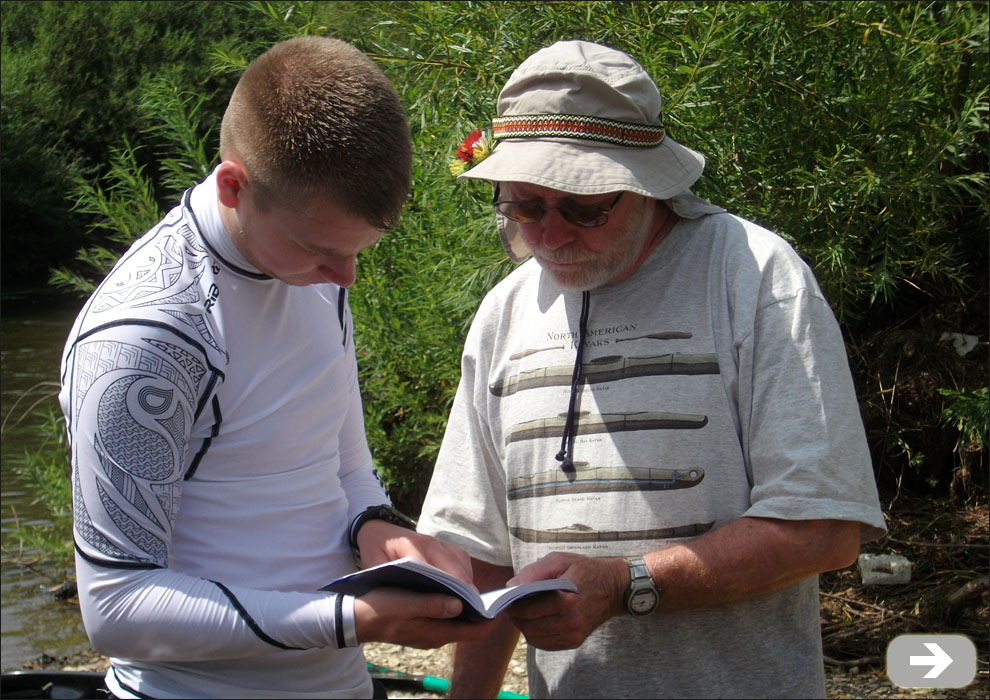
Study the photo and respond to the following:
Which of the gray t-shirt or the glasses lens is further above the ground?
the glasses lens

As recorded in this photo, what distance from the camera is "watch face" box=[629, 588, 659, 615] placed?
5.99 ft

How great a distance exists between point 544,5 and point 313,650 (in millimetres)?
2597

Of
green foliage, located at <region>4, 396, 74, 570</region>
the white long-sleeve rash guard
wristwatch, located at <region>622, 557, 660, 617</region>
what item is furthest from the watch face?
green foliage, located at <region>4, 396, 74, 570</region>

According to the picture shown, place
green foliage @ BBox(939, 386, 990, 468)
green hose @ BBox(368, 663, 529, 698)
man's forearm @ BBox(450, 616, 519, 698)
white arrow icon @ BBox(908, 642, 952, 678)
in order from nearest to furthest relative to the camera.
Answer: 1. man's forearm @ BBox(450, 616, 519, 698)
2. white arrow icon @ BBox(908, 642, 952, 678)
3. green foliage @ BBox(939, 386, 990, 468)
4. green hose @ BBox(368, 663, 529, 698)

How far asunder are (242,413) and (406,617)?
463mm

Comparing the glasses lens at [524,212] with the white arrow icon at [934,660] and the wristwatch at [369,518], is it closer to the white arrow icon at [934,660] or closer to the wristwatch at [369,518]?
the wristwatch at [369,518]

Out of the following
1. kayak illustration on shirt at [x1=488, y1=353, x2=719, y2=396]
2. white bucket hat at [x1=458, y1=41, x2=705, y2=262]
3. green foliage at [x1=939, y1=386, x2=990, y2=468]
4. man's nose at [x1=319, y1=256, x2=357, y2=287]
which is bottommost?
green foliage at [x1=939, y1=386, x2=990, y2=468]

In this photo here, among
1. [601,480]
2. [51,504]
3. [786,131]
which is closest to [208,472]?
[601,480]

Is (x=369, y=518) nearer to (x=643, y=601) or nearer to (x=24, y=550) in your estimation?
(x=643, y=601)

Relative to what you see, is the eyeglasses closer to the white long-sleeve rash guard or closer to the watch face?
the white long-sleeve rash guard

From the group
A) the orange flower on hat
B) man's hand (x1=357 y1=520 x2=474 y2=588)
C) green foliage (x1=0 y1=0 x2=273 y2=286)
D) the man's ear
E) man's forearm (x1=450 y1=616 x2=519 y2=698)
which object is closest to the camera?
the man's ear

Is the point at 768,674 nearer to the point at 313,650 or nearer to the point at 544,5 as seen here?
the point at 313,650

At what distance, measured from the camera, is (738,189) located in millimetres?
3596

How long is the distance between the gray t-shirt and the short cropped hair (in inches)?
23.0
